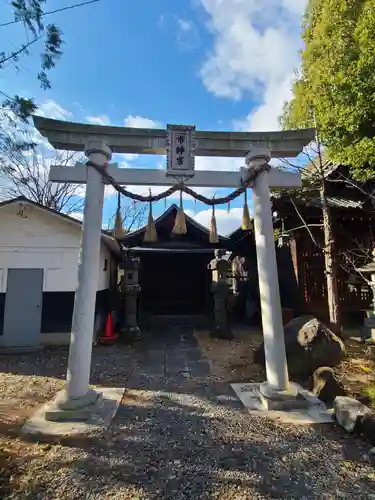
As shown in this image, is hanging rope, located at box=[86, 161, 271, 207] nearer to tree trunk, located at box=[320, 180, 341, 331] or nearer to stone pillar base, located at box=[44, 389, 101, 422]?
stone pillar base, located at box=[44, 389, 101, 422]

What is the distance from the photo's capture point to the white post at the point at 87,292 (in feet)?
14.0

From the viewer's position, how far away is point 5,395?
513 cm

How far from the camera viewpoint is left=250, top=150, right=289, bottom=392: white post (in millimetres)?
4566

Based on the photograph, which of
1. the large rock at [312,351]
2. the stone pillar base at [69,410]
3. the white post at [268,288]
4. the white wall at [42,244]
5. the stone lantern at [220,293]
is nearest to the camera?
the stone pillar base at [69,410]

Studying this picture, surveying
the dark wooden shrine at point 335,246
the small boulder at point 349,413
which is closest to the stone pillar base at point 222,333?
the dark wooden shrine at point 335,246

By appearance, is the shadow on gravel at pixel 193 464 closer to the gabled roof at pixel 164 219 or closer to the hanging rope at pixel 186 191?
the hanging rope at pixel 186 191

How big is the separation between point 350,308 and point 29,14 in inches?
480

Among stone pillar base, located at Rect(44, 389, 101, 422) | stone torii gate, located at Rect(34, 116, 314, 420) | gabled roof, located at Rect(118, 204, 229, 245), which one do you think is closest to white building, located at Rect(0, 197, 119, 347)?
gabled roof, located at Rect(118, 204, 229, 245)

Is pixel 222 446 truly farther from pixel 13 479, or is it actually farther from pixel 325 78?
pixel 325 78

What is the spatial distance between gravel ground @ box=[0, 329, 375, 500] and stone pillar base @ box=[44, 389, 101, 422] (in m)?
0.52

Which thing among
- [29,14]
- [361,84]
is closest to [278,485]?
[29,14]

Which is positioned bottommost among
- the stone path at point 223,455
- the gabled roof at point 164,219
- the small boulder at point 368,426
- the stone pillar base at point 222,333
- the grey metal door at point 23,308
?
the stone path at point 223,455

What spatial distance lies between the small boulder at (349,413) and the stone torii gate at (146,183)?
73cm

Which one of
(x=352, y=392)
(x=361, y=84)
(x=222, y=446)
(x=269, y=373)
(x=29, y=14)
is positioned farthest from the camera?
(x=361, y=84)
